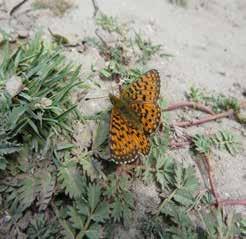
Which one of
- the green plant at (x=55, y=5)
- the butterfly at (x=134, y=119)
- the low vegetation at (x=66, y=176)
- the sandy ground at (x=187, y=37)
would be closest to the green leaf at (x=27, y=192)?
the low vegetation at (x=66, y=176)

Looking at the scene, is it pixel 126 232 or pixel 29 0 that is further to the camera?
pixel 29 0

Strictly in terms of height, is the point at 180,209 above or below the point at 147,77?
below

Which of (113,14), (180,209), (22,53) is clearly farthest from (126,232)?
(113,14)

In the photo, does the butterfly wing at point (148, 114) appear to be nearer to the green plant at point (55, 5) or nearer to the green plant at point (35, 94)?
the green plant at point (35, 94)

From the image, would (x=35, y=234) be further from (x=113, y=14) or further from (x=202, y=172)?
(x=113, y=14)

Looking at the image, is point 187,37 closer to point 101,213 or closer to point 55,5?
point 55,5

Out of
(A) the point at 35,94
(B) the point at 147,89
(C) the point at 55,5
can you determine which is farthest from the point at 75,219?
(C) the point at 55,5

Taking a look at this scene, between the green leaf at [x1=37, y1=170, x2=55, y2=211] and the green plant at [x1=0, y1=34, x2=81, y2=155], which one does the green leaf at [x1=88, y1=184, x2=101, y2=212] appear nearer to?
the green leaf at [x1=37, y1=170, x2=55, y2=211]
